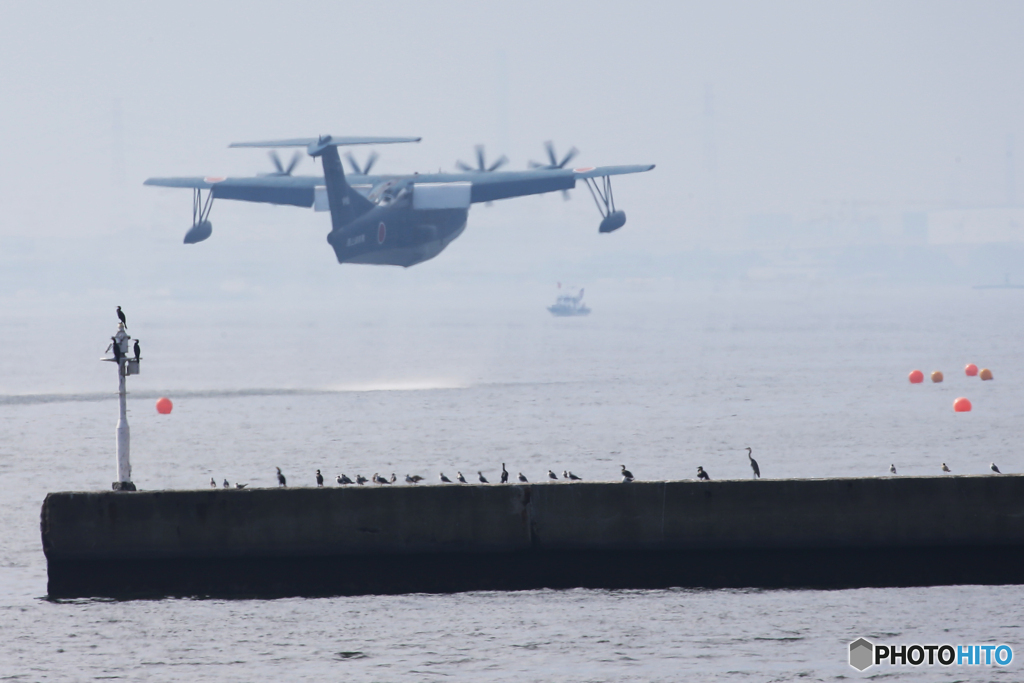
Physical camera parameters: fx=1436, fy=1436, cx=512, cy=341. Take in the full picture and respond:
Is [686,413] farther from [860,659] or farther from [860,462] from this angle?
[860,659]

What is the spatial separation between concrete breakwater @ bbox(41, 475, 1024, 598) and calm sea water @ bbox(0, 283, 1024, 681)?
24.7 inches

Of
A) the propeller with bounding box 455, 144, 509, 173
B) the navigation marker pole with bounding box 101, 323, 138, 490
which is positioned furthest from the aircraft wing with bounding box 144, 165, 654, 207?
the navigation marker pole with bounding box 101, 323, 138, 490

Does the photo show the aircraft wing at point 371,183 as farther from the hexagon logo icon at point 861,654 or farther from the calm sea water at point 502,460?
the hexagon logo icon at point 861,654

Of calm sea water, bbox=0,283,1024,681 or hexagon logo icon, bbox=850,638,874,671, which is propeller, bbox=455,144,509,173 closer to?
calm sea water, bbox=0,283,1024,681

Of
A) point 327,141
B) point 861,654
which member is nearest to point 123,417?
point 861,654

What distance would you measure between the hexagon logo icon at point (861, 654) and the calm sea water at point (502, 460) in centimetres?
29

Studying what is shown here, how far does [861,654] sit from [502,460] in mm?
39850

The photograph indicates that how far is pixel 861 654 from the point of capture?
29719 millimetres

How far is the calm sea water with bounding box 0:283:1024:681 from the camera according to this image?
3006 centimetres

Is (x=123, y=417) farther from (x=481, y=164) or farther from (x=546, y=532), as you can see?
(x=481, y=164)

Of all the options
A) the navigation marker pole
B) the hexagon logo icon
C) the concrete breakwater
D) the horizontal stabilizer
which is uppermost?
the horizontal stabilizer

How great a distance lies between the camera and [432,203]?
12519cm

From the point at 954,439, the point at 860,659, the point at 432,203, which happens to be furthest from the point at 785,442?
the point at 432,203

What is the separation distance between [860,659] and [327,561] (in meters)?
12.5
